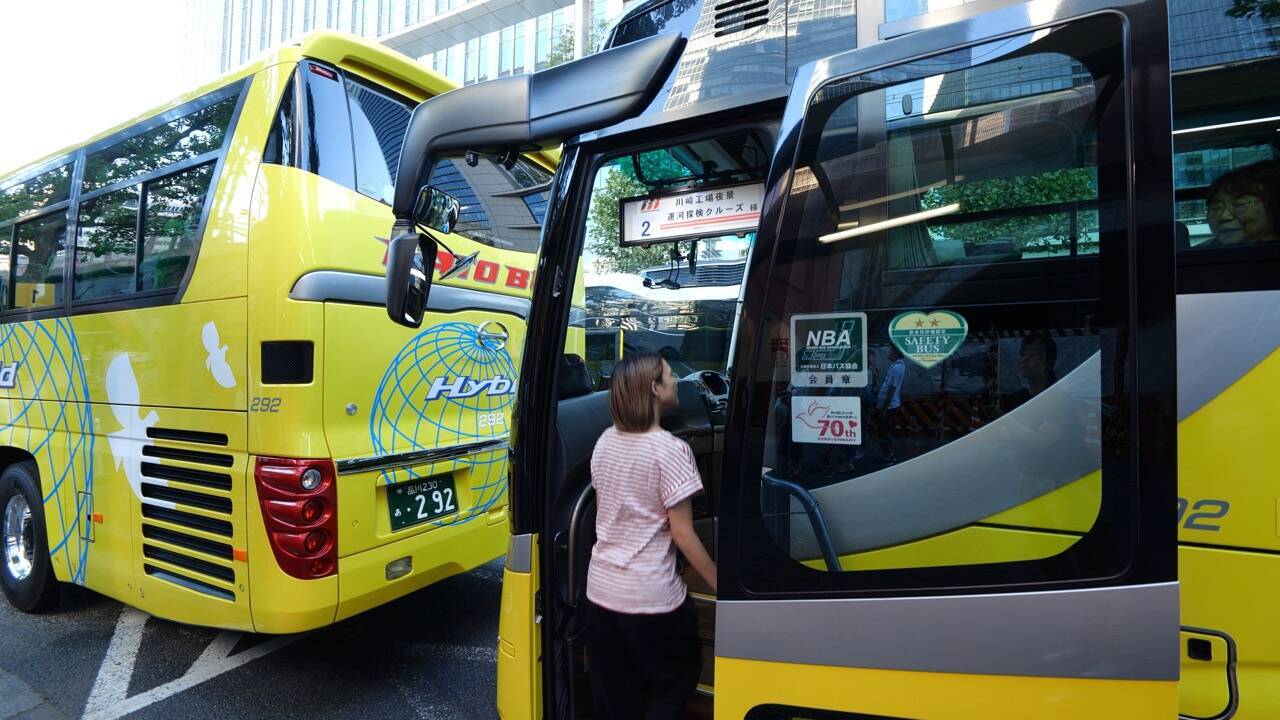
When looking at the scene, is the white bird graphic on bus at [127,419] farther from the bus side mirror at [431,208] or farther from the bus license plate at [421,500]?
the bus side mirror at [431,208]

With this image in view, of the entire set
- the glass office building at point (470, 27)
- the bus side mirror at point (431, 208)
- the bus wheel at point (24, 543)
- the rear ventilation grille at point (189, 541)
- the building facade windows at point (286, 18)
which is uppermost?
the building facade windows at point (286, 18)

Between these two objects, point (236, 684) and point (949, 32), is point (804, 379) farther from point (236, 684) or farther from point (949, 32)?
point (236, 684)

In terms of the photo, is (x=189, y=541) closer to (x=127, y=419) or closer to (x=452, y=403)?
(x=127, y=419)

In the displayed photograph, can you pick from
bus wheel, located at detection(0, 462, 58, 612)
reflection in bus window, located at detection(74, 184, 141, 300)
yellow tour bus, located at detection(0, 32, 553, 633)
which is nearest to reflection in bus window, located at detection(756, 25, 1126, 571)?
yellow tour bus, located at detection(0, 32, 553, 633)

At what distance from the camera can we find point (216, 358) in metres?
3.10

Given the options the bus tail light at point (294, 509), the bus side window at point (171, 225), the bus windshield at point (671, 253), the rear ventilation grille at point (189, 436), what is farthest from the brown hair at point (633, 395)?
the bus side window at point (171, 225)

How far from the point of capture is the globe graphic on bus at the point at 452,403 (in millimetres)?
3340

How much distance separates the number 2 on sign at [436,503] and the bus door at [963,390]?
7.60ft

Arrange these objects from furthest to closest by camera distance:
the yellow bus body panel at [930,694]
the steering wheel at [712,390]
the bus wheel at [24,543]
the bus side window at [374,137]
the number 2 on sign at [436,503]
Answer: the bus wheel at [24,543] → the number 2 on sign at [436,503] → the bus side window at [374,137] → the steering wheel at [712,390] → the yellow bus body panel at [930,694]

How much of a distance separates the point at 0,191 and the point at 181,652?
3.94 metres

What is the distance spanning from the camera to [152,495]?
342 centimetres

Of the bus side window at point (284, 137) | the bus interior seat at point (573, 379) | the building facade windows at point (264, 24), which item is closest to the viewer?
the bus interior seat at point (573, 379)

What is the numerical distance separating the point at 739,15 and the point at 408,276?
122 centimetres

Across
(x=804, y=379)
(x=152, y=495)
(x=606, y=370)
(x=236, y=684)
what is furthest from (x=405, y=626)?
(x=804, y=379)
